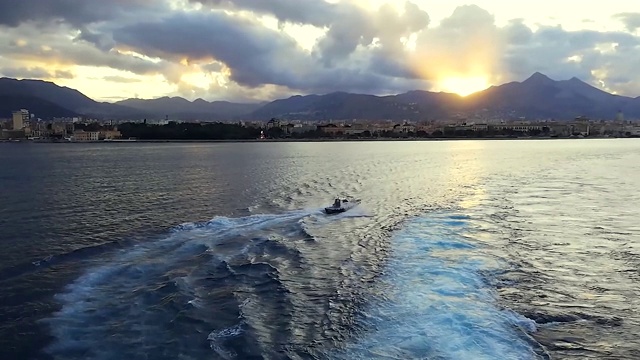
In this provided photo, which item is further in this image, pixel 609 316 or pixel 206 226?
pixel 206 226

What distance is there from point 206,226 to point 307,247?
5.25 metres

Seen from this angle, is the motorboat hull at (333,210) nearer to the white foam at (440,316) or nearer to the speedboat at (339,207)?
the speedboat at (339,207)

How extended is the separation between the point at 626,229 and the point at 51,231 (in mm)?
21589

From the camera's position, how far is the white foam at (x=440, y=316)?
9597 mm

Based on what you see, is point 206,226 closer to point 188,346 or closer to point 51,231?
point 51,231

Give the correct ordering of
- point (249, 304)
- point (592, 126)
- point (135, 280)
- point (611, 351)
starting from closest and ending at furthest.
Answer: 1. point (611, 351)
2. point (249, 304)
3. point (135, 280)
4. point (592, 126)

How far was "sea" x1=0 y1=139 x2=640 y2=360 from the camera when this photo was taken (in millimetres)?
10055

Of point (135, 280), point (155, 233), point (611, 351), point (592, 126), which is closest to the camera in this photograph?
point (611, 351)

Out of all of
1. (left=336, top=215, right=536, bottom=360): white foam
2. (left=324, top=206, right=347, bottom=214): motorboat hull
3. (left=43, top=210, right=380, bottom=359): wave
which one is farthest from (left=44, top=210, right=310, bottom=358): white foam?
(left=324, top=206, right=347, bottom=214): motorboat hull

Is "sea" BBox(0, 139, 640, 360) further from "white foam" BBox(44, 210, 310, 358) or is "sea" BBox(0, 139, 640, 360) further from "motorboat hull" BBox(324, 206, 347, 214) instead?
"motorboat hull" BBox(324, 206, 347, 214)

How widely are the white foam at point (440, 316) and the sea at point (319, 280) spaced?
1.7 inches

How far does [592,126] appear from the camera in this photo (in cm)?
18775

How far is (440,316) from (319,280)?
378cm

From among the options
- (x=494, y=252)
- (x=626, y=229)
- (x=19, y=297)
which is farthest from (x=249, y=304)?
(x=626, y=229)
